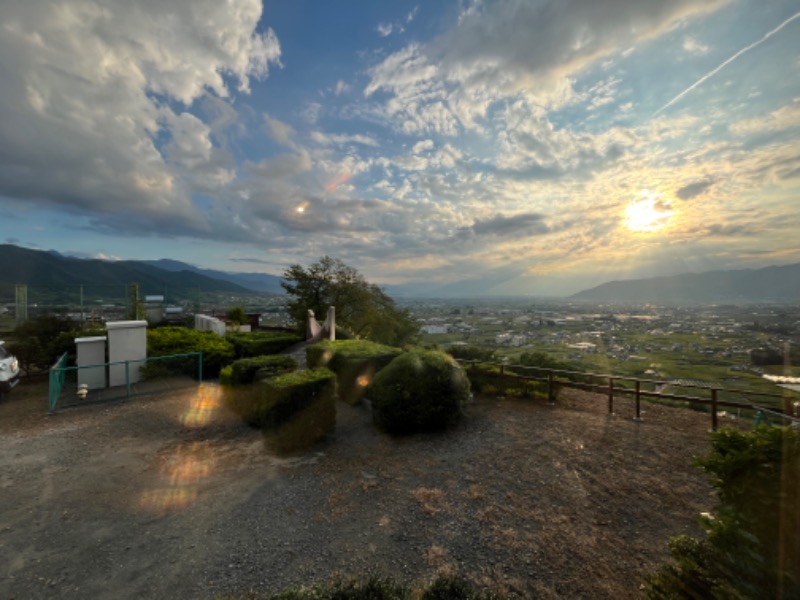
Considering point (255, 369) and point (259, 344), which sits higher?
point (255, 369)

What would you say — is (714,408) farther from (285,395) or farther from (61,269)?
(61,269)

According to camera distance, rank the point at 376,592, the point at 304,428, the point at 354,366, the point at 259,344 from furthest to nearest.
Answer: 1. the point at 259,344
2. the point at 354,366
3. the point at 304,428
4. the point at 376,592

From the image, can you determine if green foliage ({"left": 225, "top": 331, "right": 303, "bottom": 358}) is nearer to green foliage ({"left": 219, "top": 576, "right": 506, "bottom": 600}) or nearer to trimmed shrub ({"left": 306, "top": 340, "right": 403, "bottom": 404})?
trimmed shrub ({"left": 306, "top": 340, "right": 403, "bottom": 404})

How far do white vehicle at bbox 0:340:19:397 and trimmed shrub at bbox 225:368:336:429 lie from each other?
860cm

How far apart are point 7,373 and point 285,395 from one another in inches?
418

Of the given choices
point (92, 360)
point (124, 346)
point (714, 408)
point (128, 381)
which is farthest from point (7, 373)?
point (714, 408)

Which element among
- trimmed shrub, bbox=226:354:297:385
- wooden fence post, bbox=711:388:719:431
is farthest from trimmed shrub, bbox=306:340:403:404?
wooden fence post, bbox=711:388:719:431

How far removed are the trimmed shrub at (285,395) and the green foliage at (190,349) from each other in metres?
5.93

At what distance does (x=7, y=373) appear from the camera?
34.6ft

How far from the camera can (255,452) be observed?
7281mm

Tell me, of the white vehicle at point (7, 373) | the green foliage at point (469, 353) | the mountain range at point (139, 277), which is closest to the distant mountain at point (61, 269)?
the mountain range at point (139, 277)

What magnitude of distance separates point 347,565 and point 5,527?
17.0ft

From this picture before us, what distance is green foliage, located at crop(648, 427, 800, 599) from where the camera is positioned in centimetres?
223

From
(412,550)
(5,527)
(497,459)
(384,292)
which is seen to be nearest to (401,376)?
(497,459)
